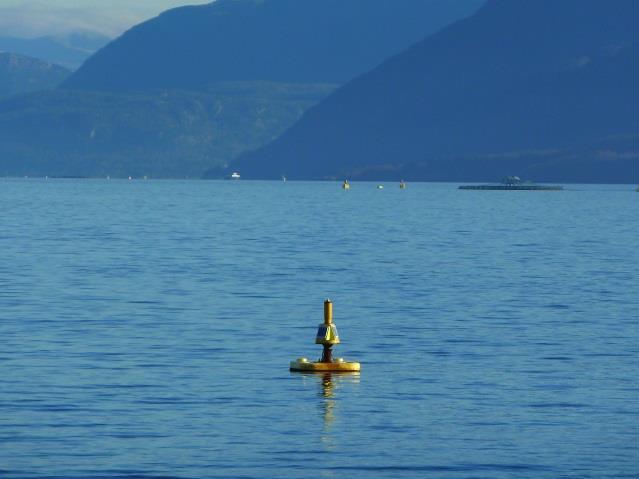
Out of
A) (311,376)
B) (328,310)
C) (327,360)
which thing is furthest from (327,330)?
(327,360)

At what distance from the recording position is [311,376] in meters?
45.2

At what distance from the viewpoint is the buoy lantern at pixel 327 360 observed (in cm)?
4500

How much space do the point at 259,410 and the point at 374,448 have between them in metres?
5.25

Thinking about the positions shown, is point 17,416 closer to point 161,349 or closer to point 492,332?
point 161,349

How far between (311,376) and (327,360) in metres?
1.07

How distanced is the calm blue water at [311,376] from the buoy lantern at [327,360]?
1.63 feet

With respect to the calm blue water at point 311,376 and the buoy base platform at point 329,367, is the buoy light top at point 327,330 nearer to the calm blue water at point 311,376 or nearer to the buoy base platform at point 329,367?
the buoy base platform at point 329,367

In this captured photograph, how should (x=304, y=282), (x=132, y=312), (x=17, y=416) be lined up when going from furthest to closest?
1. (x=304, y=282)
2. (x=132, y=312)
3. (x=17, y=416)

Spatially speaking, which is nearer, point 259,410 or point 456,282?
point 259,410

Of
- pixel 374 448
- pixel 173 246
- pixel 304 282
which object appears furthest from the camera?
pixel 173 246

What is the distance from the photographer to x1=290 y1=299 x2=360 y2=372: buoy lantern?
1772 inches

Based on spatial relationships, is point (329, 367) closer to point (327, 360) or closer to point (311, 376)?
point (327, 360)

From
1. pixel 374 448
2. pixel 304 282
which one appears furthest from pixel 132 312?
pixel 374 448

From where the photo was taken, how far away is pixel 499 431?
3697cm
